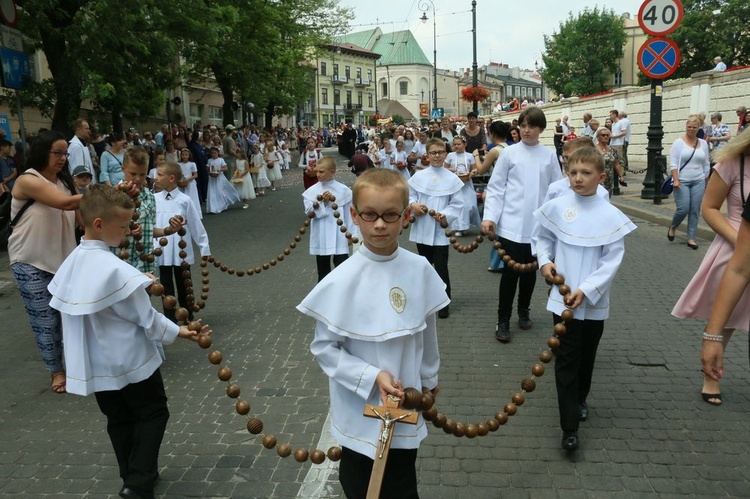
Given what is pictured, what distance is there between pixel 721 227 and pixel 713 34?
62.2m

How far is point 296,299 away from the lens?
774 cm

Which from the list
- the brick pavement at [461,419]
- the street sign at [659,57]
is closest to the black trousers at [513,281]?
the brick pavement at [461,419]

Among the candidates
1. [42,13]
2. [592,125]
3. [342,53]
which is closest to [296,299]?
[42,13]

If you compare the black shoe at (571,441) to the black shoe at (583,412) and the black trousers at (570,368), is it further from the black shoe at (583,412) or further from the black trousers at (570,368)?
the black shoe at (583,412)

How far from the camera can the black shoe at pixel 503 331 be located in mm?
5977

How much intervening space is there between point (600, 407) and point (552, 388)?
48 centimetres

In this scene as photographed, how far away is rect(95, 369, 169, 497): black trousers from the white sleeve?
4.52 feet

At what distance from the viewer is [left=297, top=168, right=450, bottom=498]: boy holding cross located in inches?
98.1

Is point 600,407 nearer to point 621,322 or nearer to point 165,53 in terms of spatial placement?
point 621,322

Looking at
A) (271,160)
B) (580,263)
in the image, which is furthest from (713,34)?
(580,263)

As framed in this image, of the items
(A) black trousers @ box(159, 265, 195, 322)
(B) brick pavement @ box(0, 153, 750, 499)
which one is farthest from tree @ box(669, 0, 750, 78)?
(A) black trousers @ box(159, 265, 195, 322)

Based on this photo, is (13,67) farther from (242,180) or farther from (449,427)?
(242,180)

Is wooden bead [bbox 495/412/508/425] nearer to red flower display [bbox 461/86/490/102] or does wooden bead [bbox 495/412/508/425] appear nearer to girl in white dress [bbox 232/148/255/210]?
girl in white dress [bbox 232/148/255/210]

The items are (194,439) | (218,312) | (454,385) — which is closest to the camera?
(194,439)
